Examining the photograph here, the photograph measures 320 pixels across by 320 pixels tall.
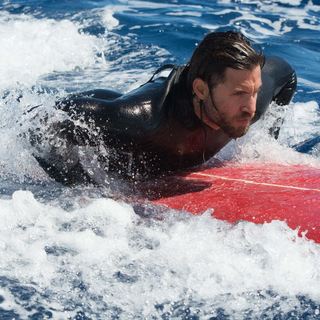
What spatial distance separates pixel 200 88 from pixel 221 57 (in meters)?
0.20

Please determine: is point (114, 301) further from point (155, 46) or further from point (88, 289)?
point (155, 46)

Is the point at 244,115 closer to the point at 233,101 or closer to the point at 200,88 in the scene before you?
the point at 233,101

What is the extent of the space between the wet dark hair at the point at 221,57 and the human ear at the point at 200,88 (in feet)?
0.07

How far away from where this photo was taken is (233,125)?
3670 millimetres

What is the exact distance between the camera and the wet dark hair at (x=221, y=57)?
139 inches

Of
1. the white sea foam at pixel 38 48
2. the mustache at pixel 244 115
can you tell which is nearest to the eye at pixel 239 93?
the mustache at pixel 244 115

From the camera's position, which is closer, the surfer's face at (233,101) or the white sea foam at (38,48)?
the surfer's face at (233,101)

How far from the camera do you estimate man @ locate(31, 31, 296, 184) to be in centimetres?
357

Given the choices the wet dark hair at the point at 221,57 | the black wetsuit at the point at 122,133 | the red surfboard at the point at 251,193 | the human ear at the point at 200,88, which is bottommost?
the red surfboard at the point at 251,193

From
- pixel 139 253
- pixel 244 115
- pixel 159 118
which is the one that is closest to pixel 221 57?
pixel 244 115

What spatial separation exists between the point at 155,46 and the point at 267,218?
157 inches

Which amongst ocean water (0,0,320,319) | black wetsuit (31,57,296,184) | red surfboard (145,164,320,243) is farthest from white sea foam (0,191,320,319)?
black wetsuit (31,57,296,184)

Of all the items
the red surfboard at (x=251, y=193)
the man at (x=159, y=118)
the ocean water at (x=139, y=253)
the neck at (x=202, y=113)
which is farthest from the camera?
the neck at (x=202, y=113)

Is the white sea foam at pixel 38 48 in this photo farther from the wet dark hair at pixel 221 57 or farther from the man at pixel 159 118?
the wet dark hair at pixel 221 57
